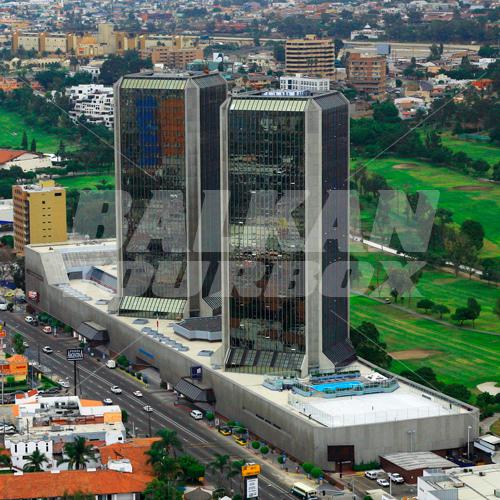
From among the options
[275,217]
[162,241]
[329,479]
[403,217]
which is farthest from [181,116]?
[403,217]

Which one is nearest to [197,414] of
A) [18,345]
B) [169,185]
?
[18,345]

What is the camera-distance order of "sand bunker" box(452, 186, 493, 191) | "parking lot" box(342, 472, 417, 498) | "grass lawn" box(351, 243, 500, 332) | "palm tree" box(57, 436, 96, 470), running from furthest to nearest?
"sand bunker" box(452, 186, 493, 191), "grass lawn" box(351, 243, 500, 332), "palm tree" box(57, 436, 96, 470), "parking lot" box(342, 472, 417, 498)

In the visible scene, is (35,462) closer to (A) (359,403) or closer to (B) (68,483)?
(B) (68,483)

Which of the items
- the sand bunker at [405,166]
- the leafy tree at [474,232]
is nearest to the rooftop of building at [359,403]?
the leafy tree at [474,232]

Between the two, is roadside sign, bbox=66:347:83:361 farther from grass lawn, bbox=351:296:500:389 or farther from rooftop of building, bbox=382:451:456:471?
rooftop of building, bbox=382:451:456:471

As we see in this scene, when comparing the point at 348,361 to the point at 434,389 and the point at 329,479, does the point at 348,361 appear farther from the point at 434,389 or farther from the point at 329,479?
the point at 329,479

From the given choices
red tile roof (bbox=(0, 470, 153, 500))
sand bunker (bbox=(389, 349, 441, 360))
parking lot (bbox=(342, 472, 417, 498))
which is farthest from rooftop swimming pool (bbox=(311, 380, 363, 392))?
sand bunker (bbox=(389, 349, 441, 360))

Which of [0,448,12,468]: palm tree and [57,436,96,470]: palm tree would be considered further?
[0,448,12,468]: palm tree
